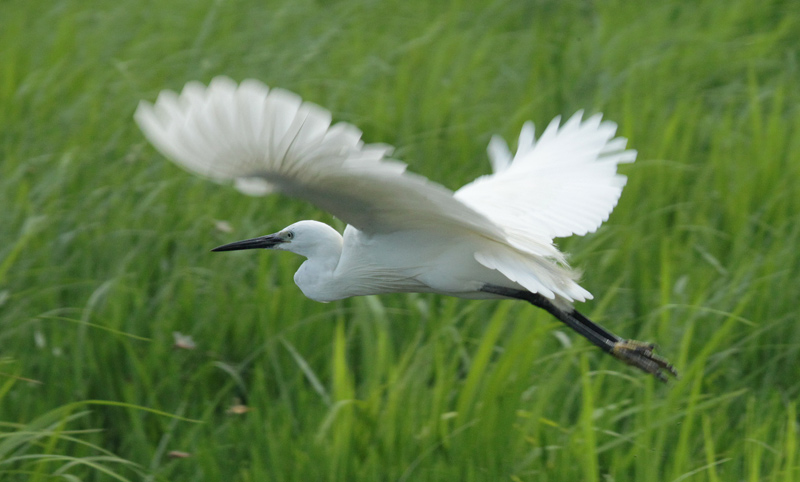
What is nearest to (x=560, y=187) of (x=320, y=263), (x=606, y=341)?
(x=606, y=341)

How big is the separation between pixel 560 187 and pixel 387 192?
950 mm

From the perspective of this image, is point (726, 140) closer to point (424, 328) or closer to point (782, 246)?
point (782, 246)

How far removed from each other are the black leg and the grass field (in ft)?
0.32

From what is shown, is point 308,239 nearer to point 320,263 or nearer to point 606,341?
point 320,263

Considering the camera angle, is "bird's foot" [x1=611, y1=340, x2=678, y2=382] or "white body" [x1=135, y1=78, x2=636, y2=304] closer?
"white body" [x1=135, y1=78, x2=636, y2=304]

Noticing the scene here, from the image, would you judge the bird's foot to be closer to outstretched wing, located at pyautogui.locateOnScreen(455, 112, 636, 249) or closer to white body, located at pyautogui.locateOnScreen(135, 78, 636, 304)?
white body, located at pyautogui.locateOnScreen(135, 78, 636, 304)

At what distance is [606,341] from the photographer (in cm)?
280

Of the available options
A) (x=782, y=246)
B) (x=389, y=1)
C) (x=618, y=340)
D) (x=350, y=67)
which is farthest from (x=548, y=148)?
(x=389, y=1)

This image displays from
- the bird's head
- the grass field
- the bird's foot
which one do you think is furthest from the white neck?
the bird's foot

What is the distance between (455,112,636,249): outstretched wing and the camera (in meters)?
2.81

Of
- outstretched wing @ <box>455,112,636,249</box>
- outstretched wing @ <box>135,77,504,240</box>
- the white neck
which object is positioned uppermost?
outstretched wing @ <box>455,112,636,249</box>

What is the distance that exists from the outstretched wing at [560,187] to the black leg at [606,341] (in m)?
0.18

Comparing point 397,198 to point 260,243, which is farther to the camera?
point 260,243

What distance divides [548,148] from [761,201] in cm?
133
